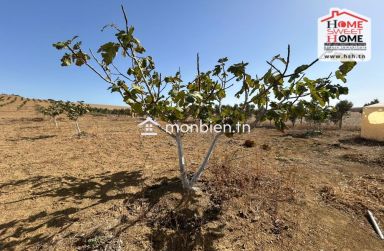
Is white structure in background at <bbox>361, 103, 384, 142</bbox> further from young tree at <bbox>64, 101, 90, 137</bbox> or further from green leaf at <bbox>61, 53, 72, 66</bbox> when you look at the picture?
young tree at <bbox>64, 101, 90, 137</bbox>

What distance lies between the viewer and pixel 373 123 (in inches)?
583

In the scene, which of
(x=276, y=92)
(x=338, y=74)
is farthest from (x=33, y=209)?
(x=338, y=74)

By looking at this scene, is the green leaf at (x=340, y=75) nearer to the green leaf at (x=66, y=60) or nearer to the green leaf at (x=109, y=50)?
the green leaf at (x=109, y=50)

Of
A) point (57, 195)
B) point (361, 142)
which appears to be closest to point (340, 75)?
point (57, 195)

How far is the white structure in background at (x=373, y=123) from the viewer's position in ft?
47.3

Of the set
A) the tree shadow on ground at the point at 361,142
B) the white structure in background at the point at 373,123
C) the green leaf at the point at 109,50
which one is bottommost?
the tree shadow on ground at the point at 361,142

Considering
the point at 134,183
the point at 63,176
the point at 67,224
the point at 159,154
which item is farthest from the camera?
the point at 159,154

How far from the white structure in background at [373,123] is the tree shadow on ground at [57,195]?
14.8 m

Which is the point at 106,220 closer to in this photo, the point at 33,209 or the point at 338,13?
the point at 33,209

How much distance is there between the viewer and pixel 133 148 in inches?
A: 416

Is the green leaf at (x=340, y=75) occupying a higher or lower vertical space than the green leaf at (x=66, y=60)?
lower

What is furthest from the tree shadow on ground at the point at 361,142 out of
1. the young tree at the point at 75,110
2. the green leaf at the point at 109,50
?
the young tree at the point at 75,110

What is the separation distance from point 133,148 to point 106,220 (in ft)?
20.4

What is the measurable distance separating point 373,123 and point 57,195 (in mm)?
17134
